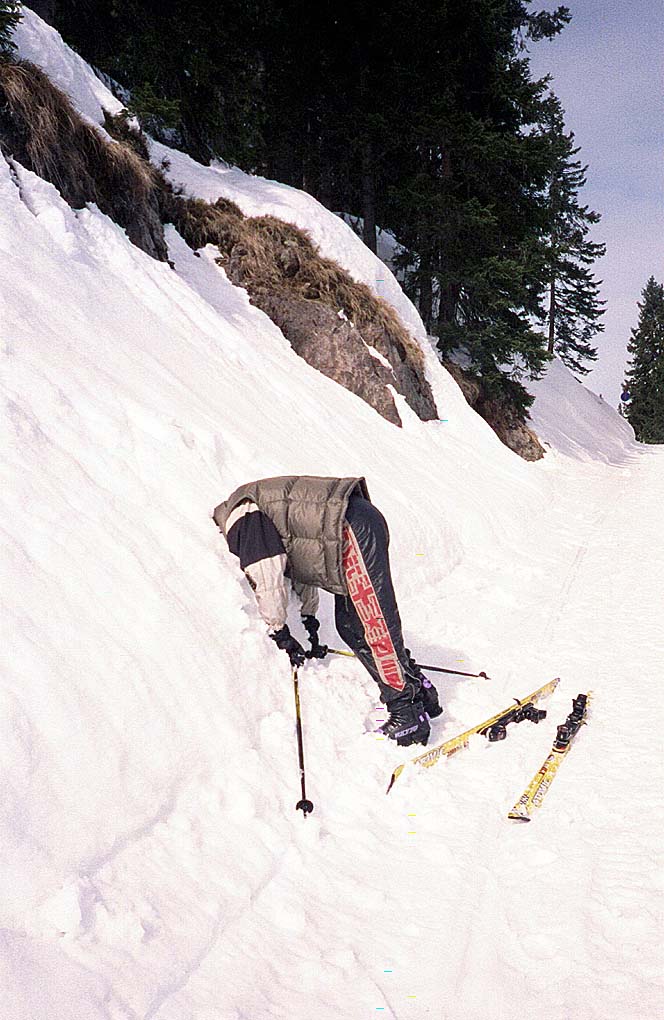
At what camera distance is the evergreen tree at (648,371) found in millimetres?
50344

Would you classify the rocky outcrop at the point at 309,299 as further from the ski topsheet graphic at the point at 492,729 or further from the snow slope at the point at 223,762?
the ski topsheet graphic at the point at 492,729

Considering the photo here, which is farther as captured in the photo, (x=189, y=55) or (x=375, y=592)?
(x=189, y=55)

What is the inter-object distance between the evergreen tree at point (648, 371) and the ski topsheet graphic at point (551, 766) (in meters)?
51.6

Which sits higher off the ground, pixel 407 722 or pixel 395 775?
pixel 407 722

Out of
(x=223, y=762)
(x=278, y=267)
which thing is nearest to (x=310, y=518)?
(x=223, y=762)

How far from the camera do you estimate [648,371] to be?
→ 2082 inches

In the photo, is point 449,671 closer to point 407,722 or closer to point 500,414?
point 407,722

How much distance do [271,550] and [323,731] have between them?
1.31 meters

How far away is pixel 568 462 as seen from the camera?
752 inches

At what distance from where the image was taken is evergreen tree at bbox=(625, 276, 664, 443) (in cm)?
5034

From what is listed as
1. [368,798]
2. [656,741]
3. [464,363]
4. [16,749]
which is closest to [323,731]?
[368,798]

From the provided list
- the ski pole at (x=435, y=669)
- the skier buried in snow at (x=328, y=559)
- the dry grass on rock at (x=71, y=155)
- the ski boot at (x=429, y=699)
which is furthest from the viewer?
the dry grass on rock at (x=71, y=155)

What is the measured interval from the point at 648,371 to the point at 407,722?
57354mm

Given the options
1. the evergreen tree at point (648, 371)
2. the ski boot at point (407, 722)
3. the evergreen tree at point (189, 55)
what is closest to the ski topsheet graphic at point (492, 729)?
the ski boot at point (407, 722)
